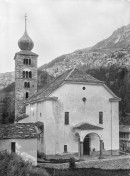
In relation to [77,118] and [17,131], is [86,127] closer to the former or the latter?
[77,118]

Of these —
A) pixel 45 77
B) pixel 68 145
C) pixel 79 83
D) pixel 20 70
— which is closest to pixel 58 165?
pixel 68 145

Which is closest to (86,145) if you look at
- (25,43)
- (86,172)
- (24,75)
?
(86,172)

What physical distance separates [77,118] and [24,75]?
21.4 meters

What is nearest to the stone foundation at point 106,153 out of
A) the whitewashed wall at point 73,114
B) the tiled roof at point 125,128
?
the whitewashed wall at point 73,114

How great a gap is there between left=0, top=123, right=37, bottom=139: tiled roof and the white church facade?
520 cm

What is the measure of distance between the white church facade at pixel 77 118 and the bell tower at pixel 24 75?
15.4 m

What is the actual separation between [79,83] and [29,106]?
39.4 ft

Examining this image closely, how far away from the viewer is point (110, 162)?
96.0 feet

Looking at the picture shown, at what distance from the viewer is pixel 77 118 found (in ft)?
117

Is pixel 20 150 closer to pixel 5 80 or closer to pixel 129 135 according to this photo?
pixel 129 135

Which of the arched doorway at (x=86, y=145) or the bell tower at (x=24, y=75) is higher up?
the bell tower at (x=24, y=75)

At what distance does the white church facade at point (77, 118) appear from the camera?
3438 centimetres

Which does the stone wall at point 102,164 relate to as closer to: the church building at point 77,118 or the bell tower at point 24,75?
the church building at point 77,118

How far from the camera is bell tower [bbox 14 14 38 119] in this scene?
53.3 meters
